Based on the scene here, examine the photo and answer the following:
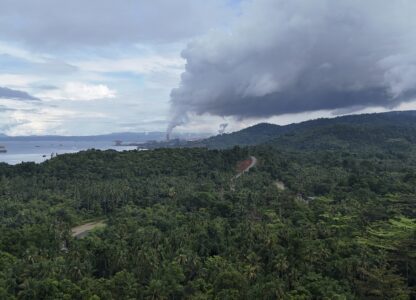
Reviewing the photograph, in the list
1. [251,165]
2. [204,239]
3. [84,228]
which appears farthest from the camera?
[251,165]

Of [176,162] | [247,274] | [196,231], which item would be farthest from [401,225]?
[176,162]

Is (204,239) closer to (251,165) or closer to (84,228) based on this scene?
(84,228)

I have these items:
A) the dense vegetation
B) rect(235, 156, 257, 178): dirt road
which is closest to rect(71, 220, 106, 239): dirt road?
the dense vegetation

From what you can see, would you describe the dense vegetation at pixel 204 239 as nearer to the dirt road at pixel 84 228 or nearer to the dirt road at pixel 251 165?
the dirt road at pixel 84 228

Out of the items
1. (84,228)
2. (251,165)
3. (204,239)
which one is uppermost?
(251,165)

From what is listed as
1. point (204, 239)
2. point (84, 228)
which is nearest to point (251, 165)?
point (84, 228)
